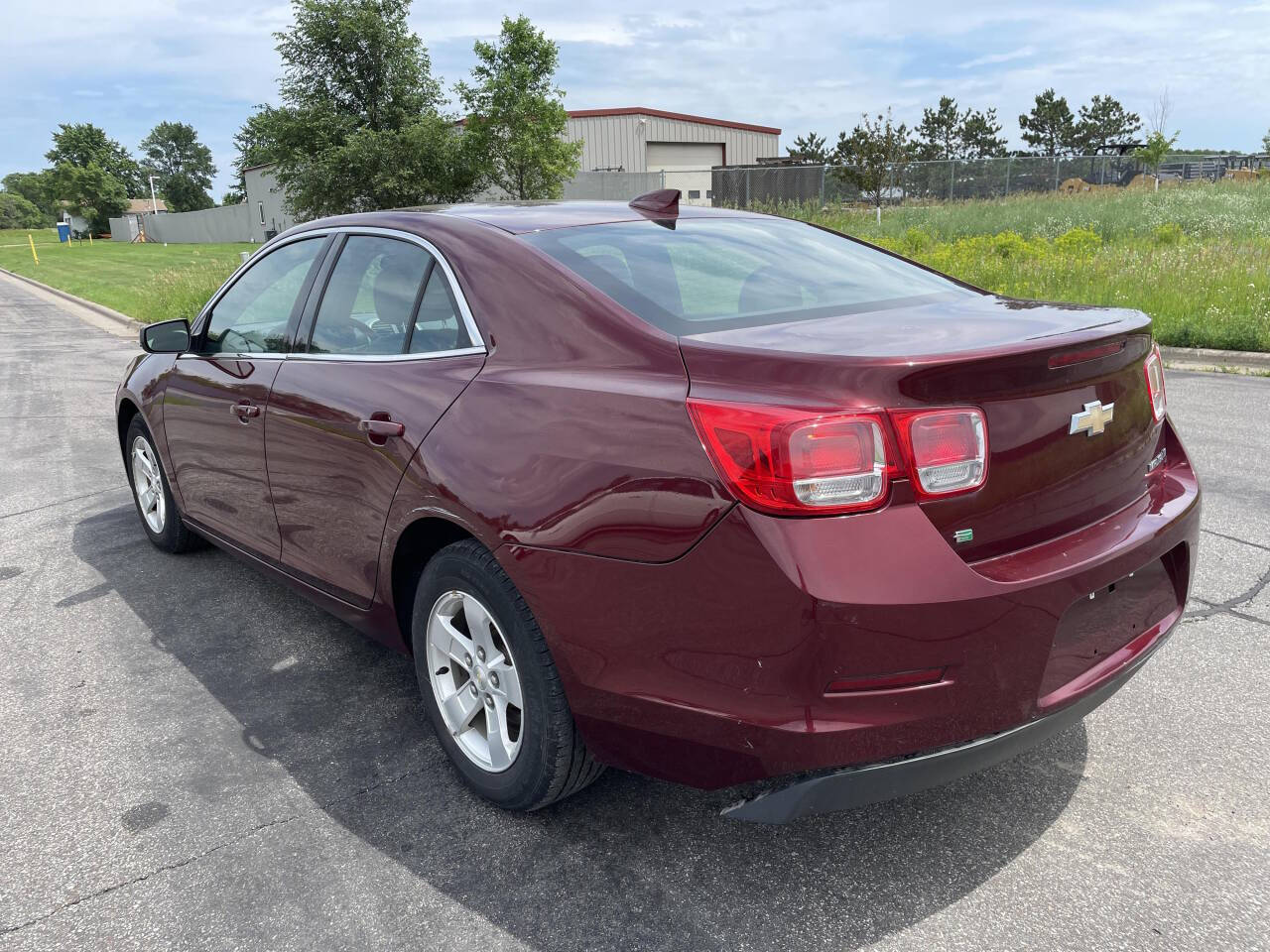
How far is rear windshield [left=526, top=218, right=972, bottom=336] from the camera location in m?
2.56

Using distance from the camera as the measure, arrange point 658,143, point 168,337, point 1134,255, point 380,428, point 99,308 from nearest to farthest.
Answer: point 380,428, point 168,337, point 1134,255, point 99,308, point 658,143

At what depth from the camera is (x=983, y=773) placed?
283 centimetres

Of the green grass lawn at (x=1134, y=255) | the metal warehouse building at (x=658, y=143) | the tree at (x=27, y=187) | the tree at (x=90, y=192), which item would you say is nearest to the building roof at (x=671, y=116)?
the metal warehouse building at (x=658, y=143)

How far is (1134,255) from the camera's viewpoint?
13773mm

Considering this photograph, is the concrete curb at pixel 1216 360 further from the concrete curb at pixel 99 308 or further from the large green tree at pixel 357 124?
the large green tree at pixel 357 124

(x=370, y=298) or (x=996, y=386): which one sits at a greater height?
(x=370, y=298)

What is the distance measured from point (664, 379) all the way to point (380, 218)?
1679 millimetres

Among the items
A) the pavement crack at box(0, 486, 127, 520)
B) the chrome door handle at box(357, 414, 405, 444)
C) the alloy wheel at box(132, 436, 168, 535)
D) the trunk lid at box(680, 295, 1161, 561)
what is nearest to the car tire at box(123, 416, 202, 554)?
the alloy wheel at box(132, 436, 168, 535)

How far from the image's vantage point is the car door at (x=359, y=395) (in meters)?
2.80

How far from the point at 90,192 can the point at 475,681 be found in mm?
112421

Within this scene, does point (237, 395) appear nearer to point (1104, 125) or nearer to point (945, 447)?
point (945, 447)

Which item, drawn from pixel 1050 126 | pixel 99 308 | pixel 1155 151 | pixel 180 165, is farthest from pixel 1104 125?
pixel 180 165

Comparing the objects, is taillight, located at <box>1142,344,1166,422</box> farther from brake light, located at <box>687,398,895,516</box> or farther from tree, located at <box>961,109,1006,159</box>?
tree, located at <box>961,109,1006,159</box>

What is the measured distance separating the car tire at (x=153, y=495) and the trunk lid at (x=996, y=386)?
140 inches
